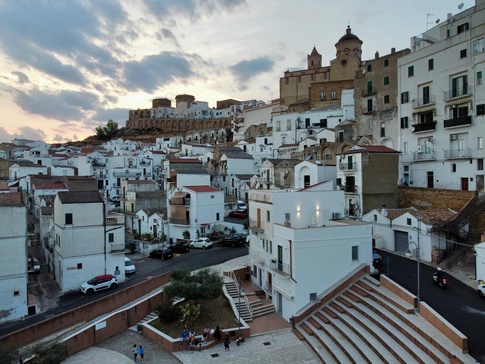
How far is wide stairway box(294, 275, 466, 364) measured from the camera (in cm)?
1368

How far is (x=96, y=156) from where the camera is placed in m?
57.4

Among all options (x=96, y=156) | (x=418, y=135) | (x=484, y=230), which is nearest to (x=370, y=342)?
(x=484, y=230)

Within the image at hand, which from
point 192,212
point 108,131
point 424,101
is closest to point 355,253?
point 424,101

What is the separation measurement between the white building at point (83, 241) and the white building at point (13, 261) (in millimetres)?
3672

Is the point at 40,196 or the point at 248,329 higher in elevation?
the point at 40,196

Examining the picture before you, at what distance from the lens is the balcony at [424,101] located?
31984mm

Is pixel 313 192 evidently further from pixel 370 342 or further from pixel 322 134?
pixel 322 134

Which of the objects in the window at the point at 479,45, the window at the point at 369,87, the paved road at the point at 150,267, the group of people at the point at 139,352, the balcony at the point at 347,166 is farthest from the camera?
the window at the point at 369,87

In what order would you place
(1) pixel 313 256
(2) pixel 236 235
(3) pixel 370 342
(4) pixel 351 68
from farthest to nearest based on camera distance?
(4) pixel 351 68
(2) pixel 236 235
(1) pixel 313 256
(3) pixel 370 342

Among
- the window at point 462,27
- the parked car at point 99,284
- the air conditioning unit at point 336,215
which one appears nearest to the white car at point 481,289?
the air conditioning unit at point 336,215

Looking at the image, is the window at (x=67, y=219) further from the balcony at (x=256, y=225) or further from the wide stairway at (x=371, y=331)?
the wide stairway at (x=371, y=331)

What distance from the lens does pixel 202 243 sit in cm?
3422

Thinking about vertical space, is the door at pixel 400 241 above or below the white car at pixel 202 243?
above

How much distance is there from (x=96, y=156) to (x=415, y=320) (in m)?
53.3
